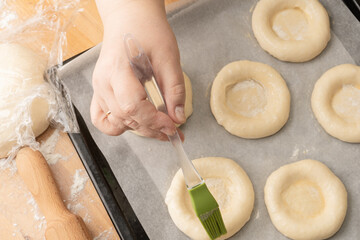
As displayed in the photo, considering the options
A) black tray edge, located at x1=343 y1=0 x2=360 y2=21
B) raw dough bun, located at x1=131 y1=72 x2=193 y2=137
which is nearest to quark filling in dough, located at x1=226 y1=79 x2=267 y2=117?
raw dough bun, located at x1=131 y1=72 x2=193 y2=137

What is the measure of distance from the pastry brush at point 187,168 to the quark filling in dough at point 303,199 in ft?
0.71

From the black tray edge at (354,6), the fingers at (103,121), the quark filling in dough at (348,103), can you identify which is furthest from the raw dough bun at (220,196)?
the black tray edge at (354,6)

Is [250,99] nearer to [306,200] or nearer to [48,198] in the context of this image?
[306,200]

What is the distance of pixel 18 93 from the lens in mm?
1086

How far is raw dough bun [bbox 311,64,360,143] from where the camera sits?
1.04 metres

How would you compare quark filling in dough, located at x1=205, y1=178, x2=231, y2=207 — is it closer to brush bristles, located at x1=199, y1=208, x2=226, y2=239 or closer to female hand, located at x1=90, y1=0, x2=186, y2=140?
brush bristles, located at x1=199, y1=208, x2=226, y2=239

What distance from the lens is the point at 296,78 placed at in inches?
44.6

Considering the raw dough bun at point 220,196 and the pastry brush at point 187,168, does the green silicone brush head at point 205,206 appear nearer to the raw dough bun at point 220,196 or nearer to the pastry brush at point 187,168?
the pastry brush at point 187,168

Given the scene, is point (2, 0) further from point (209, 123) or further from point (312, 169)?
point (312, 169)

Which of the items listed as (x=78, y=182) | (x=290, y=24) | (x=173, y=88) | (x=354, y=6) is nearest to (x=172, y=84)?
(x=173, y=88)

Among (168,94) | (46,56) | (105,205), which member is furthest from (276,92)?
(46,56)

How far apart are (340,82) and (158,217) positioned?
2.14 feet

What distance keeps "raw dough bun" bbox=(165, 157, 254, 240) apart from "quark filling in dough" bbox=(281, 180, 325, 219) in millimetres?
105

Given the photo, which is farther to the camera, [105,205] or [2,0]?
[2,0]
